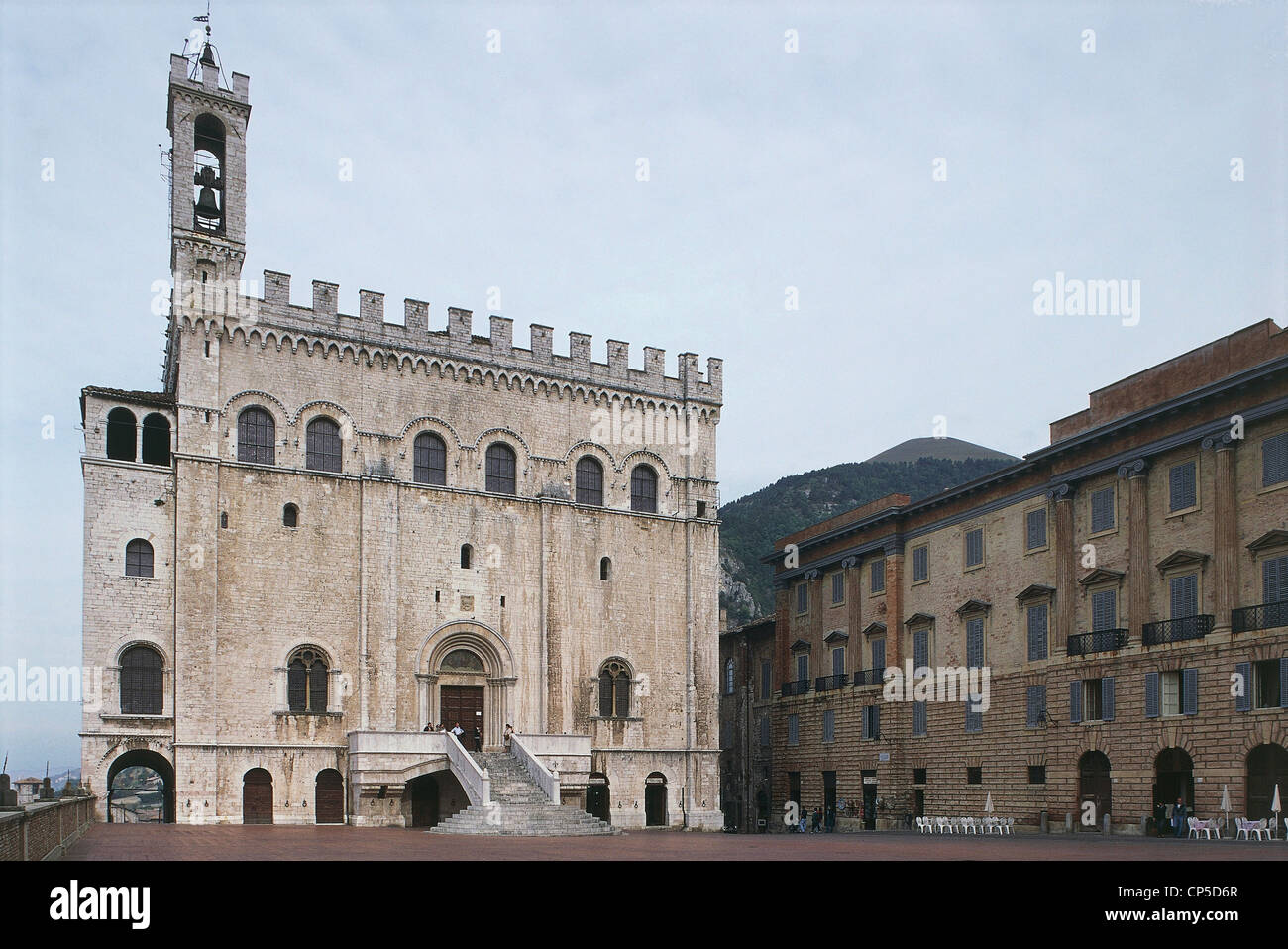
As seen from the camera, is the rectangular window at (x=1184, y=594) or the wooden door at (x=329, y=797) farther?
the wooden door at (x=329, y=797)

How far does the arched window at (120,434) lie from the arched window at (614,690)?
57.9 ft

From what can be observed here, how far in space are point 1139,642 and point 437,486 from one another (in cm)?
2289

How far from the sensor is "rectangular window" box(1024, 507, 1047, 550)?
135 ft

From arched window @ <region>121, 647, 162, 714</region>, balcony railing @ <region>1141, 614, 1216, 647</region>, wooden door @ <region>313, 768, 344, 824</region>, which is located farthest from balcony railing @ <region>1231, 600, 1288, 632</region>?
arched window @ <region>121, 647, 162, 714</region>

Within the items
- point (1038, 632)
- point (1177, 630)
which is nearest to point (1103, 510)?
point (1038, 632)

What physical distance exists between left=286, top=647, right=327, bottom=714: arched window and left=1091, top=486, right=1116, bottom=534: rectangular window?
24675 millimetres

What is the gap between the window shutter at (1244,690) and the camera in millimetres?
32188

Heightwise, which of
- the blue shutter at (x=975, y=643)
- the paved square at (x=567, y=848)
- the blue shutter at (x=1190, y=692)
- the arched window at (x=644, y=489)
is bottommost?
the paved square at (x=567, y=848)

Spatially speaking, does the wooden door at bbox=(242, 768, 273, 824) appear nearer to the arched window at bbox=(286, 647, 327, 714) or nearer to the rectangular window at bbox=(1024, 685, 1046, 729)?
the arched window at bbox=(286, 647, 327, 714)

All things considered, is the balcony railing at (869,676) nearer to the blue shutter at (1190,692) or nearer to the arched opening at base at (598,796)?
the arched opening at base at (598,796)

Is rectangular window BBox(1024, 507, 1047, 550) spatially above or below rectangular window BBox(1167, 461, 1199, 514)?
below

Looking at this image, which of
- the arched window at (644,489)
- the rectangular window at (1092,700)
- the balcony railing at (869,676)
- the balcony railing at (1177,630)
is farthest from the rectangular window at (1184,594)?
the arched window at (644,489)

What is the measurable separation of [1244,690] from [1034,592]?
909 centimetres
